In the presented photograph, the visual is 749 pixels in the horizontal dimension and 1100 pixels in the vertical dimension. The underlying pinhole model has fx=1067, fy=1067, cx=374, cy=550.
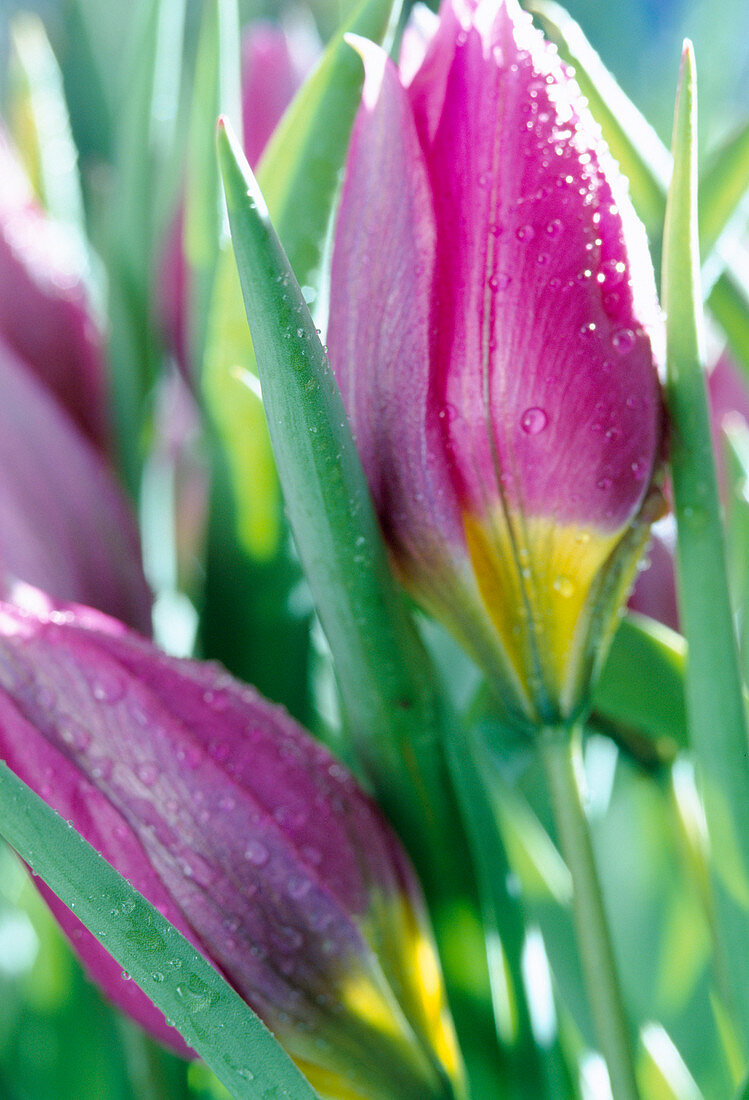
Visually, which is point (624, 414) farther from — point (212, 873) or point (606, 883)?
point (606, 883)

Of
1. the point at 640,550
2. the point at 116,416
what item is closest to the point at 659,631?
the point at 640,550

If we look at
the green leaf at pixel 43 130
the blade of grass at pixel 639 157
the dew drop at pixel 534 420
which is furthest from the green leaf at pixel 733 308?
the green leaf at pixel 43 130

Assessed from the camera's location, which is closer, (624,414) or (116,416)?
(624,414)

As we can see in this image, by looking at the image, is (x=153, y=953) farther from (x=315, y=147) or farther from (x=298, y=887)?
(x=315, y=147)

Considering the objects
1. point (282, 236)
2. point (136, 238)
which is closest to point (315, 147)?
point (282, 236)

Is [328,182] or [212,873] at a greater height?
[328,182]

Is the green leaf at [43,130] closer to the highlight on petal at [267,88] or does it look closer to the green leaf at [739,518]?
the highlight on petal at [267,88]

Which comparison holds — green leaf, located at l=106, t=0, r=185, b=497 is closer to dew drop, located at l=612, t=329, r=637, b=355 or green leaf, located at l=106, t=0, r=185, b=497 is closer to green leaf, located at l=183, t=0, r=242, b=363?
green leaf, located at l=183, t=0, r=242, b=363
